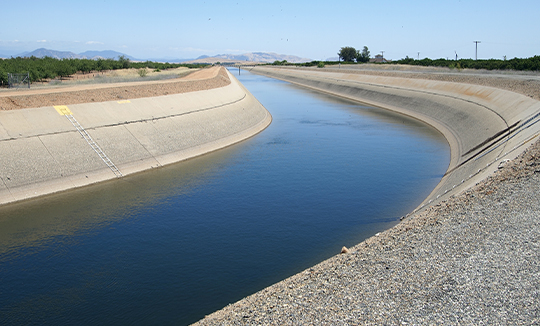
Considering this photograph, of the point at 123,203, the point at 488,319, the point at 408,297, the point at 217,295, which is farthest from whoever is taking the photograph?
the point at 123,203

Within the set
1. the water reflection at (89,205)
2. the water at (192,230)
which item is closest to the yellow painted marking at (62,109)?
the water reflection at (89,205)

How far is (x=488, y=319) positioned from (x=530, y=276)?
1.87 metres

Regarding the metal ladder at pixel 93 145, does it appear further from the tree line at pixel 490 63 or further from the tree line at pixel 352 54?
the tree line at pixel 352 54

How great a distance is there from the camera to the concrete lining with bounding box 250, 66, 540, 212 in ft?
65.0

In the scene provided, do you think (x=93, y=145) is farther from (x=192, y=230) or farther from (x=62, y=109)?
(x=192, y=230)

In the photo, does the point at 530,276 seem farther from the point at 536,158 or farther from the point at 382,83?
the point at 382,83

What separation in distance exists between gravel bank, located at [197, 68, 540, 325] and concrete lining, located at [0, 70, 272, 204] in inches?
599

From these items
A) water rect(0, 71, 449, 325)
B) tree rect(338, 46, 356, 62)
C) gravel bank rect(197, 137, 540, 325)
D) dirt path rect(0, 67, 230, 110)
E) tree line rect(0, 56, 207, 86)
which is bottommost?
water rect(0, 71, 449, 325)

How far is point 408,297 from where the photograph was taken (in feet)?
28.1

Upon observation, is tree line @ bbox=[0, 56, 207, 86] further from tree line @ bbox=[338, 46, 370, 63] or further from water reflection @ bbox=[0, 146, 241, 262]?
tree line @ bbox=[338, 46, 370, 63]

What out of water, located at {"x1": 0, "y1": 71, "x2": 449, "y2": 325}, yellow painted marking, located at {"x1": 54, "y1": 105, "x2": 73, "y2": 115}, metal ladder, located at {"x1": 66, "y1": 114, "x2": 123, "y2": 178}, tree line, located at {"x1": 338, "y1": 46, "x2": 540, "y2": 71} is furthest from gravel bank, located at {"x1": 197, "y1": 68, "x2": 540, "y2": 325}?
tree line, located at {"x1": 338, "y1": 46, "x2": 540, "y2": 71}

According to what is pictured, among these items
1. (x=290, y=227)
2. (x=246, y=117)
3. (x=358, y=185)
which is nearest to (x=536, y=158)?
(x=358, y=185)

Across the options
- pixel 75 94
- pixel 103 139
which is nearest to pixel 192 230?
pixel 103 139

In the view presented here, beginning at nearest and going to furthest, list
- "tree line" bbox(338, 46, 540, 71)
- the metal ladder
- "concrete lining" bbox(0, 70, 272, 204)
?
"concrete lining" bbox(0, 70, 272, 204) < the metal ladder < "tree line" bbox(338, 46, 540, 71)
